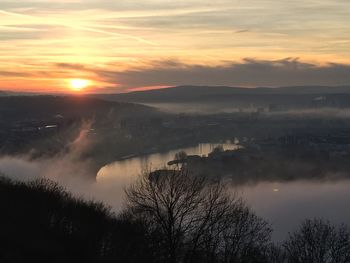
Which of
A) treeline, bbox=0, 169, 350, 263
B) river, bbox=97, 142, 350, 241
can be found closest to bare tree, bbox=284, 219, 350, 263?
treeline, bbox=0, 169, 350, 263

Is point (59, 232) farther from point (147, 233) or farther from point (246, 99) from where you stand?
point (246, 99)

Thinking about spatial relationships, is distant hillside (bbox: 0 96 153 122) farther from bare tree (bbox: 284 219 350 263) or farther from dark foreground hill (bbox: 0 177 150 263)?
bare tree (bbox: 284 219 350 263)

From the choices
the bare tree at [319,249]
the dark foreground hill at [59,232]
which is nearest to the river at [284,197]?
the bare tree at [319,249]

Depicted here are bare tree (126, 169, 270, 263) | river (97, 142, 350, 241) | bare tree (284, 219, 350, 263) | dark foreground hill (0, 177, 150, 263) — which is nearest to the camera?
dark foreground hill (0, 177, 150, 263)

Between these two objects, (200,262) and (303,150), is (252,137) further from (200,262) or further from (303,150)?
(200,262)

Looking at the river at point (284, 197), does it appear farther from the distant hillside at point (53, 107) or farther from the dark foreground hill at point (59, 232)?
the dark foreground hill at point (59, 232)

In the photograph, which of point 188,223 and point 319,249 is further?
point 319,249

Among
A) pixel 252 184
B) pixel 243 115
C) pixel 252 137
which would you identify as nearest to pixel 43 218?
pixel 252 184

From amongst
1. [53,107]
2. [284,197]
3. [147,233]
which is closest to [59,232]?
[147,233]
